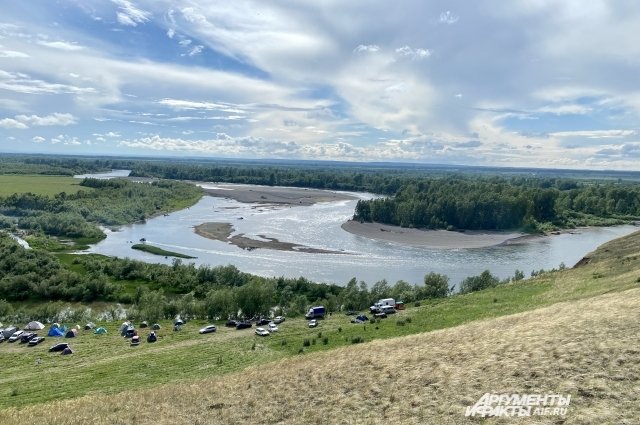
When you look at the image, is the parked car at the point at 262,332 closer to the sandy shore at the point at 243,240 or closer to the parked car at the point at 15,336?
the parked car at the point at 15,336

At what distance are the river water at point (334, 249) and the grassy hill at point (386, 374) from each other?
29.6 meters

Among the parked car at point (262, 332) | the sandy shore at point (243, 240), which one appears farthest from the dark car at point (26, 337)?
the sandy shore at point (243, 240)

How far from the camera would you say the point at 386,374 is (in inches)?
608

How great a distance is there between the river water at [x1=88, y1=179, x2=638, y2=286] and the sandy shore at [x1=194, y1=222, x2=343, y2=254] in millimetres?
1521

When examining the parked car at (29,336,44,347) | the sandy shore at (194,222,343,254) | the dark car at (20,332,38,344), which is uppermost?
the sandy shore at (194,222,343,254)

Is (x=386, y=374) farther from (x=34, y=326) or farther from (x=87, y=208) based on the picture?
(x=87, y=208)

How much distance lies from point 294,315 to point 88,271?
3460cm

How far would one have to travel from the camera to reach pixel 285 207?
423ft

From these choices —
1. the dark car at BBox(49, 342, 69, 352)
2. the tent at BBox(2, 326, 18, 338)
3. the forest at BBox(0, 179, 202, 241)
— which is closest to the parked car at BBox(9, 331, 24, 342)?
the tent at BBox(2, 326, 18, 338)

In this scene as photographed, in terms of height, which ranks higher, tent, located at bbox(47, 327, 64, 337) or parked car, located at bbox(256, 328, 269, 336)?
parked car, located at bbox(256, 328, 269, 336)

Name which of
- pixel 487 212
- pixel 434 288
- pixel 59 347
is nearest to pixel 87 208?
pixel 59 347

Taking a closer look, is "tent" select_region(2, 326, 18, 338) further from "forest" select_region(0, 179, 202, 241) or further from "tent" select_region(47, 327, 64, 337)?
"forest" select_region(0, 179, 202, 241)

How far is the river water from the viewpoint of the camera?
59.6 m

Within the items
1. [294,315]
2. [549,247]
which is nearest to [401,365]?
[294,315]
